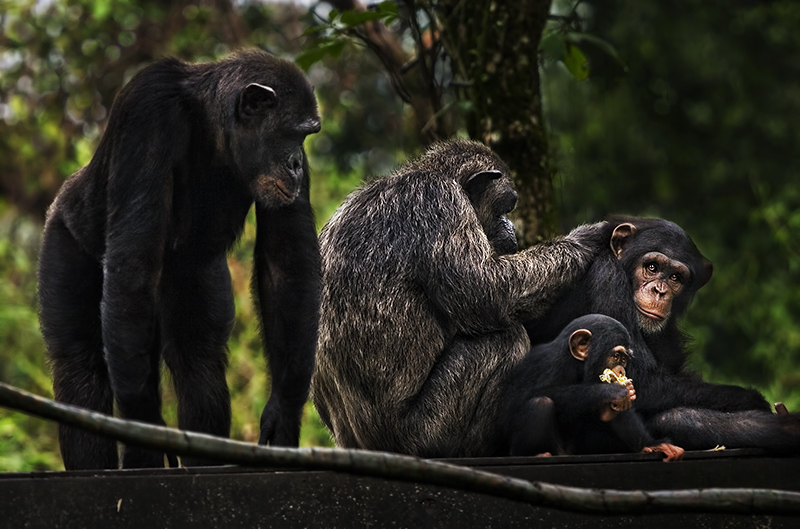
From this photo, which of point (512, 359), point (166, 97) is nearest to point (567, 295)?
point (512, 359)

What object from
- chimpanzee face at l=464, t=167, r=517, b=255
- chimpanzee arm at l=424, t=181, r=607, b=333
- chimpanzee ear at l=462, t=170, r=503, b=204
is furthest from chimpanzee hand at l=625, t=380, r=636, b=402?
chimpanzee ear at l=462, t=170, r=503, b=204

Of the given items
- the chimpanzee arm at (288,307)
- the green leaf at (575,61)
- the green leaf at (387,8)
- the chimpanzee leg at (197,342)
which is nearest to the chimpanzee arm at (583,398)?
the chimpanzee arm at (288,307)

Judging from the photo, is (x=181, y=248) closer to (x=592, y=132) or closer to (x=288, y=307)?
(x=288, y=307)

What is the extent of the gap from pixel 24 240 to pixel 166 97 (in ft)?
32.2

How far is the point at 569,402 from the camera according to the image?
13.6 feet

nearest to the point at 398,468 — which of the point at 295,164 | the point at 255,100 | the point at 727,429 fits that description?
the point at 295,164

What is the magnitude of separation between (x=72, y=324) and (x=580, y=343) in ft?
7.19

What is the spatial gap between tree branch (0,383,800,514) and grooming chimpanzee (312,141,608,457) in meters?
2.57

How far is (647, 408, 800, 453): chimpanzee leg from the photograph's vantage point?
3.98 meters

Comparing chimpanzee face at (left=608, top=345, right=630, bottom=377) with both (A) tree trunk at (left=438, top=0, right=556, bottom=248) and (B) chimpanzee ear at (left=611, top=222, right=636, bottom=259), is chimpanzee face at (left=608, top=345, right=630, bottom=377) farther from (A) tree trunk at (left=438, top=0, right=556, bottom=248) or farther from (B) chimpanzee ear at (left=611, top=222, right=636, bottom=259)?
(A) tree trunk at (left=438, top=0, right=556, bottom=248)

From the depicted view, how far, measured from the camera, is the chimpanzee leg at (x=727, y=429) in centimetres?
398

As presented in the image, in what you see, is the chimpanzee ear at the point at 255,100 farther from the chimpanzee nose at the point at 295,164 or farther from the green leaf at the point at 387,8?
the green leaf at the point at 387,8

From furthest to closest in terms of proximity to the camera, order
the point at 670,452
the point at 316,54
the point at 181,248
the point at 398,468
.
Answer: the point at 316,54, the point at 181,248, the point at 670,452, the point at 398,468

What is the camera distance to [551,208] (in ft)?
19.1
